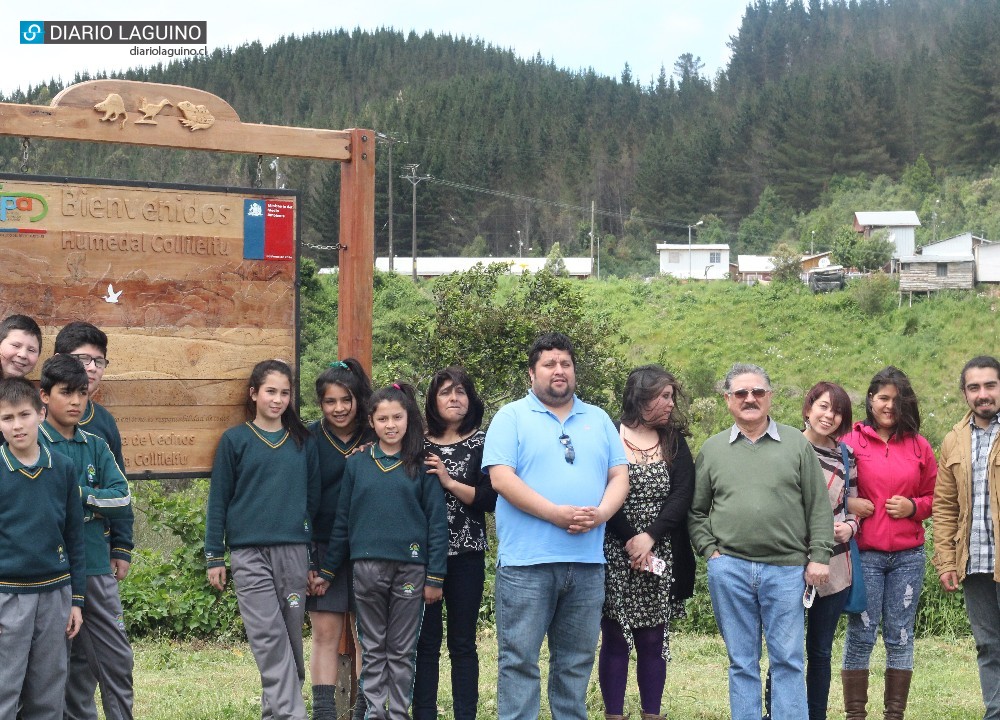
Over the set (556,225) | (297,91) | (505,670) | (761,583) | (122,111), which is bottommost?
(505,670)

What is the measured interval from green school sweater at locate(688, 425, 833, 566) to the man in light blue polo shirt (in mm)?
460

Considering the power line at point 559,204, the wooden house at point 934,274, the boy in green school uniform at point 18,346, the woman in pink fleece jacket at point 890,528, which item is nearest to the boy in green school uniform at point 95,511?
the boy in green school uniform at point 18,346

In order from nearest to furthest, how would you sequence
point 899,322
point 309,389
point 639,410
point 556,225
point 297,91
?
1. point 639,410
2. point 309,389
3. point 899,322
4. point 556,225
5. point 297,91

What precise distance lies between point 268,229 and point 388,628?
6.03ft

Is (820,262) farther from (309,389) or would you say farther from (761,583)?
(761,583)

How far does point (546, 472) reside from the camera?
4367mm

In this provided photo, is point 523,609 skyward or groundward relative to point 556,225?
groundward

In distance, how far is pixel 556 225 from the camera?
261 feet

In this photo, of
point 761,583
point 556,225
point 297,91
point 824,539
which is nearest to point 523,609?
point 761,583

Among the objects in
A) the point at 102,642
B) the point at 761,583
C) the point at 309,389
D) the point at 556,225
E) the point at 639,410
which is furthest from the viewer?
the point at 556,225

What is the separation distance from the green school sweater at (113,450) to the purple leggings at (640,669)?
1997 millimetres

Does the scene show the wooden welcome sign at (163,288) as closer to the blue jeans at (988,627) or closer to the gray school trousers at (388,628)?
the gray school trousers at (388,628)

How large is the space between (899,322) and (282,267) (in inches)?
1446

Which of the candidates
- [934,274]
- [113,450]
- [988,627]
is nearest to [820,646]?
[988,627]
